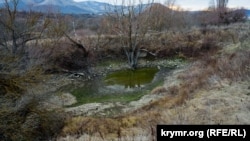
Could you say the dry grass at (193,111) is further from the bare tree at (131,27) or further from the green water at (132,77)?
the bare tree at (131,27)

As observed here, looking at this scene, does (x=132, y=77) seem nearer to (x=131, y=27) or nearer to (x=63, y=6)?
(x=131, y=27)

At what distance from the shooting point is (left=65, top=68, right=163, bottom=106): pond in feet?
60.4

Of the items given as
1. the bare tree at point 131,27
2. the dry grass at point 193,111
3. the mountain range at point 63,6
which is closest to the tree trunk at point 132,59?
the bare tree at point 131,27

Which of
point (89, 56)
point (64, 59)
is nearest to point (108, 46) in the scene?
point (89, 56)

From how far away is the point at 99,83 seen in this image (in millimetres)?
22734

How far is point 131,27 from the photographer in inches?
1134

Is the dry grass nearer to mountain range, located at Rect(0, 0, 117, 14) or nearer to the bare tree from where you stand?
the bare tree

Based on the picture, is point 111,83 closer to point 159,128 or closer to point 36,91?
point 36,91

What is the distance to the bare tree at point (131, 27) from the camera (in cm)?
2869

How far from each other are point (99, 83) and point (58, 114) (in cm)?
978

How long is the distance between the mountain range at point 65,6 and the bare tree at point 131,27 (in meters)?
0.99

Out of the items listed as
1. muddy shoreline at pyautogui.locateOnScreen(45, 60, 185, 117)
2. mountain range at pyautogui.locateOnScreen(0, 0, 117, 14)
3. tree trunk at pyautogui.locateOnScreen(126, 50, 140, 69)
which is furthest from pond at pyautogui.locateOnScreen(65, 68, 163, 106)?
mountain range at pyautogui.locateOnScreen(0, 0, 117, 14)

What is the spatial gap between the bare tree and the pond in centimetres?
297

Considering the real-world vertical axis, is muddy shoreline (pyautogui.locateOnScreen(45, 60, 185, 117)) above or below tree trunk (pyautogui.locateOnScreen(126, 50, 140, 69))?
below
